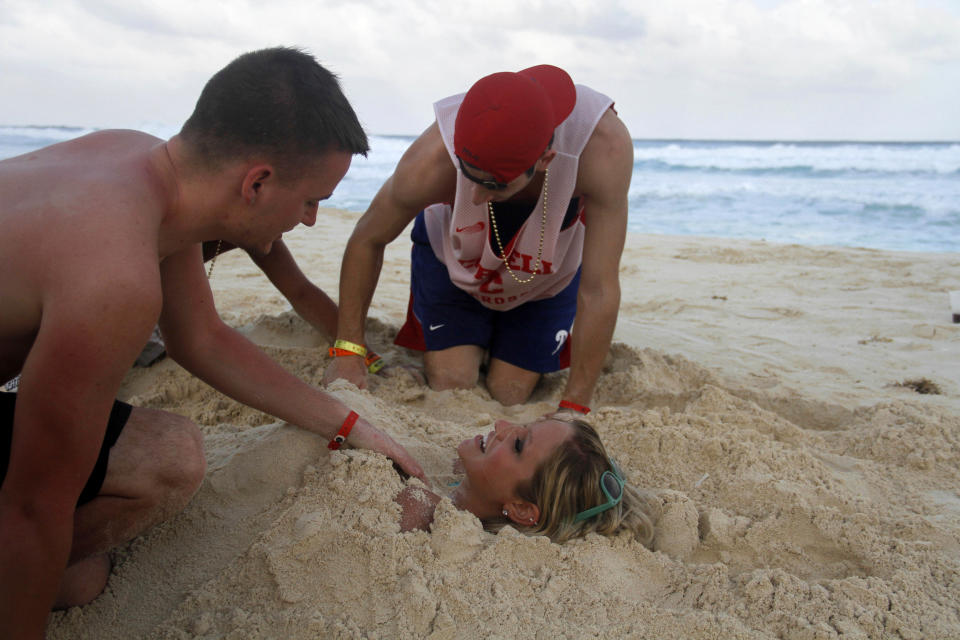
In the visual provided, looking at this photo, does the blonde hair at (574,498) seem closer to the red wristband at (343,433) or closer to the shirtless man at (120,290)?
the red wristband at (343,433)

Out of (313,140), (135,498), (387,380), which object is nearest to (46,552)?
(135,498)

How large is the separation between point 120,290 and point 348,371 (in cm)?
175

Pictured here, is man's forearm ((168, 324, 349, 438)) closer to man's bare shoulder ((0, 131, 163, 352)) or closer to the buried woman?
the buried woman

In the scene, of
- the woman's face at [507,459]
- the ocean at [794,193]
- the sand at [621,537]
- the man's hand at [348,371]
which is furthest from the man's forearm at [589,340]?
the ocean at [794,193]

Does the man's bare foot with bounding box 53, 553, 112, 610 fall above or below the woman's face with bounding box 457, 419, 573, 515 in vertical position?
below

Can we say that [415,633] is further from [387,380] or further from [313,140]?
[387,380]

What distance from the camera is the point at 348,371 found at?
2.93 metres

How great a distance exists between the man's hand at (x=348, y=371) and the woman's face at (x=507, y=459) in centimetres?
92

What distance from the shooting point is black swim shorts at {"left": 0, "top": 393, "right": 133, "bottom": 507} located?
4.74 feet

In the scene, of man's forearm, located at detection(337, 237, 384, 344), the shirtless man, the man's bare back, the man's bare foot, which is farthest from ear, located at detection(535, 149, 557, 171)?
the man's bare foot

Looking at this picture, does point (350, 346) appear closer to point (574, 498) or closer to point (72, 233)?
point (574, 498)

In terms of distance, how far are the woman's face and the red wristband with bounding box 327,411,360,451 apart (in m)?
0.36

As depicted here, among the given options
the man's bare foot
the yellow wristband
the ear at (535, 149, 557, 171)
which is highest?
the ear at (535, 149, 557, 171)

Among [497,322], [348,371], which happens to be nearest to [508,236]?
[497,322]
